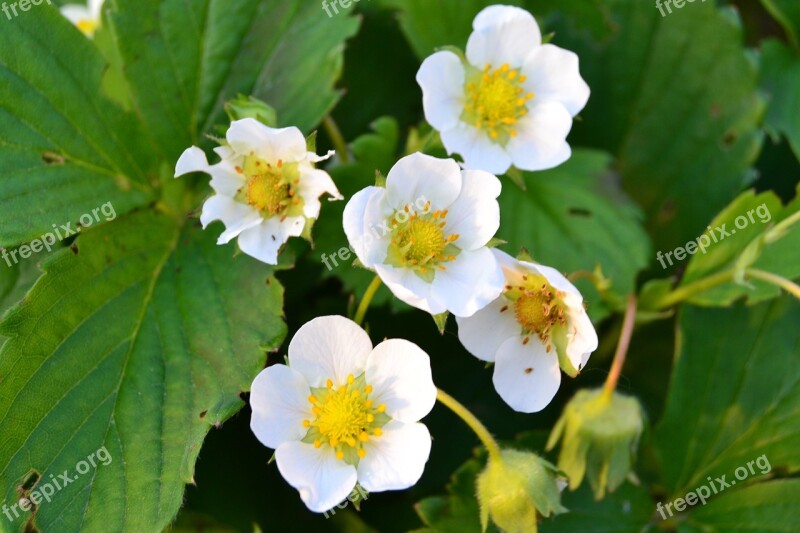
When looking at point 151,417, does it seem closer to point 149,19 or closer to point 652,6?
point 149,19

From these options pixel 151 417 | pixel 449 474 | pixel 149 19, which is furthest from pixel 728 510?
pixel 149 19

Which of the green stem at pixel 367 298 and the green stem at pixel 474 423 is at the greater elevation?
the green stem at pixel 367 298

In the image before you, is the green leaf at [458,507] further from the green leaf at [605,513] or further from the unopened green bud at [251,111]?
the unopened green bud at [251,111]

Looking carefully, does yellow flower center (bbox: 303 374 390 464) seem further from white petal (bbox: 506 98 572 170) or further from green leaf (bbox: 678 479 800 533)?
green leaf (bbox: 678 479 800 533)

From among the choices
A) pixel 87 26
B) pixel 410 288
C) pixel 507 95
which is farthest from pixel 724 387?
pixel 87 26

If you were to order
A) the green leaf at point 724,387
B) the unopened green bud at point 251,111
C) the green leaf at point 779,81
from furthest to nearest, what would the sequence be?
the green leaf at point 779,81
the green leaf at point 724,387
the unopened green bud at point 251,111

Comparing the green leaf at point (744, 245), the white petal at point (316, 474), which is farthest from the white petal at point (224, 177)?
the green leaf at point (744, 245)

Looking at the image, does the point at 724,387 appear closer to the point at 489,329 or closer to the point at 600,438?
the point at 600,438
